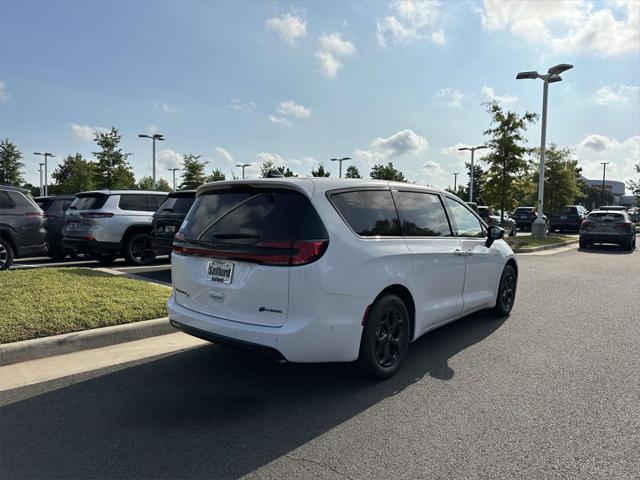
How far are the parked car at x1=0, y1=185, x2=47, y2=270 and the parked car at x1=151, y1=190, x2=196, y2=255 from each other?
7.82ft

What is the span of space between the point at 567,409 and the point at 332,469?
6.78ft

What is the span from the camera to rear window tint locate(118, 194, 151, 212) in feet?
35.8

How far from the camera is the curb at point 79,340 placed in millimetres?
4578

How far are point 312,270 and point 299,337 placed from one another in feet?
1.72

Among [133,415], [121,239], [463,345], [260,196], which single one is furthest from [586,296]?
[121,239]

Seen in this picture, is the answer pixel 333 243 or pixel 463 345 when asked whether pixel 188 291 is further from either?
pixel 463 345

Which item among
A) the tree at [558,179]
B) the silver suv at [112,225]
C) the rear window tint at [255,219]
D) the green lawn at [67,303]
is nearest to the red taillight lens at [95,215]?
the silver suv at [112,225]

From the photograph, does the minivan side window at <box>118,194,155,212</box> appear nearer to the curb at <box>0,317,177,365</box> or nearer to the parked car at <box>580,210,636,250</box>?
the curb at <box>0,317,177,365</box>

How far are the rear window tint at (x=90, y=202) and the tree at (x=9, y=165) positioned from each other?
41861 mm

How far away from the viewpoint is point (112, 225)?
10.5 meters

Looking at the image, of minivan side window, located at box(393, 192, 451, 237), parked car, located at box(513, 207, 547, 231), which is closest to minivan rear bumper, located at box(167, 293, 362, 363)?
minivan side window, located at box(393, 192, 451, 237)

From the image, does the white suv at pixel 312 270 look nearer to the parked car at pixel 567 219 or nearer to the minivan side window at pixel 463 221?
the minivan side window at pixel 463 221

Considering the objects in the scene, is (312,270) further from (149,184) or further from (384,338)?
(149,184)

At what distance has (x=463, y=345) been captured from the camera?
5.41 m
